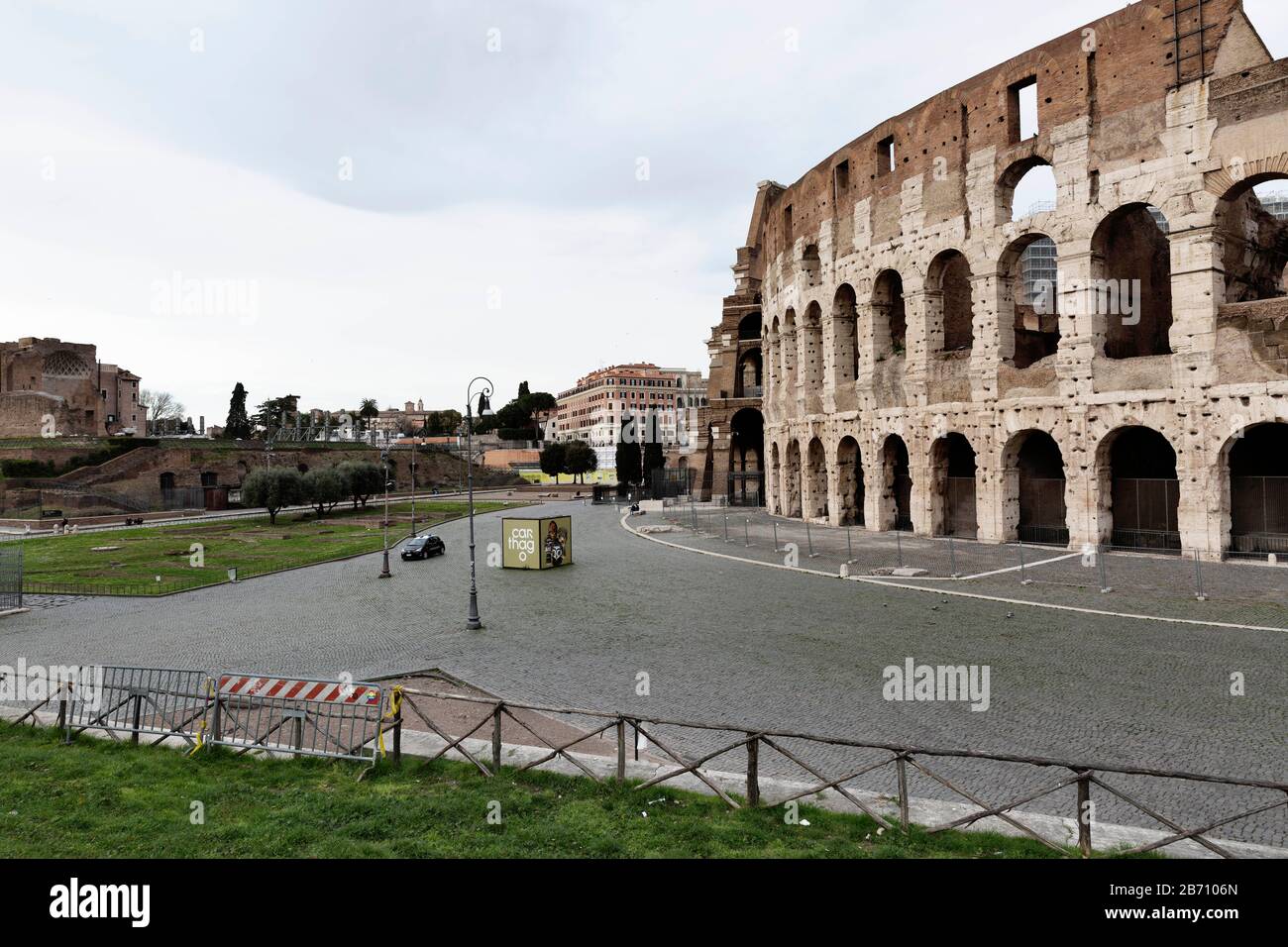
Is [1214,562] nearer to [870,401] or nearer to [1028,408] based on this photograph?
[1028,408]

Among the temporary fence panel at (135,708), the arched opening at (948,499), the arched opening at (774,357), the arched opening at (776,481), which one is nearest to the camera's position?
the temporary fence panel at (135,708)

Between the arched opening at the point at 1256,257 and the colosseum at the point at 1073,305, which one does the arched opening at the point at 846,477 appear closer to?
the colosseum at the point at 1073,305

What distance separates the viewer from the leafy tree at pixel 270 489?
51.2 metres

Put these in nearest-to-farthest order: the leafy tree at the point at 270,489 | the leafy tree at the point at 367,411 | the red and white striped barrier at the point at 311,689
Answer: the red and white striped barrier at the point at 311,689 → the leafy tree at the point at 270,489 → the leafy tree at the point at 367,411

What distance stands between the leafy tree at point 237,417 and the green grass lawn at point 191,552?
59802 mm

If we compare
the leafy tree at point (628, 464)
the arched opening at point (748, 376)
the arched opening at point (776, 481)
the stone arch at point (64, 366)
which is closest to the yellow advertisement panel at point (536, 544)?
the arched opening at point (776, 481)

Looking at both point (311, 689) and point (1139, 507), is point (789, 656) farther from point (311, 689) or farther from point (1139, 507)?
point (1139, 507)

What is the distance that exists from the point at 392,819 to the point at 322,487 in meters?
52.1

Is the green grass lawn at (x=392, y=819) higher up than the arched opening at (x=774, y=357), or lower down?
lower down

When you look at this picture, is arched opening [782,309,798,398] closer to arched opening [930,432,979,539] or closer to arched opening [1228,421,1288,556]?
arched opening [930,432,979,539]

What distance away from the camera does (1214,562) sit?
77.5ft

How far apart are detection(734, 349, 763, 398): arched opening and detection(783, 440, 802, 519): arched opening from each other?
1806 centimetres

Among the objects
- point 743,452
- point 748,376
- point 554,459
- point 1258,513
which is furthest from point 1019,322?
point 554,459

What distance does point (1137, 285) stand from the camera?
105 feet
